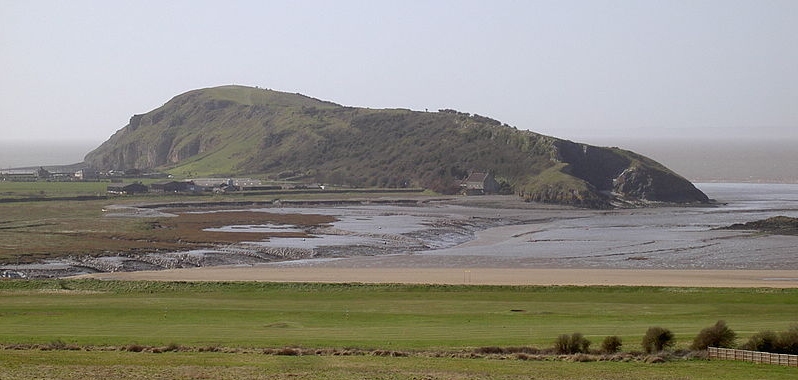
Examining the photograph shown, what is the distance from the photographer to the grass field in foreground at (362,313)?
3228cm

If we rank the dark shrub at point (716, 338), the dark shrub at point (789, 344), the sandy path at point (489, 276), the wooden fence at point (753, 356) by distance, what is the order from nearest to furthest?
1. the wooden fence at point (753, 356)
2. the dark shrub at point (789, 344)
3. the dark shrub at point (716, 338)
4. the sandy path at point (489, 276)

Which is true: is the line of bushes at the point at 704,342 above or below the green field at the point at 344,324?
above

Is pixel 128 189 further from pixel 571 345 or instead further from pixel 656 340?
pixel 656 340

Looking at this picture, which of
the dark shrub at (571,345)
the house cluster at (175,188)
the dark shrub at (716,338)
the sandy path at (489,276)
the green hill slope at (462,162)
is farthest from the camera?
the house cluster at (175,188)

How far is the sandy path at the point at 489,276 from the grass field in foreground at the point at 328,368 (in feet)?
78.5

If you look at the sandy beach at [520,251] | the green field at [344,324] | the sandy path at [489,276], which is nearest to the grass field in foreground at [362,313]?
the green field at [344,324]

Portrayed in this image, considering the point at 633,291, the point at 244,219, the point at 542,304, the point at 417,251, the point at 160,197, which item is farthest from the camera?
the point at 160,197

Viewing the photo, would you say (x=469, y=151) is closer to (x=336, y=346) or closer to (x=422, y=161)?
(x=422, y=161)

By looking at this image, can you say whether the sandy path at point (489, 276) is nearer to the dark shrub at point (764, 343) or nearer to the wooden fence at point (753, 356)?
the dark shrub at point (764, 343)

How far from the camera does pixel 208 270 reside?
59938 millimetres

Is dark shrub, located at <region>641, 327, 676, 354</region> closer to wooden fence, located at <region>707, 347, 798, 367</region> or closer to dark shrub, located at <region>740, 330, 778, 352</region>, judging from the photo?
wooden fence, located at <region>707, 347, 798, 367</region>

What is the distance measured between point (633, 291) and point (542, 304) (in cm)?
665

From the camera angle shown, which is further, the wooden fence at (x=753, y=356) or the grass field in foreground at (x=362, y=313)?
the grass field in foreground at (x=362, y=313)

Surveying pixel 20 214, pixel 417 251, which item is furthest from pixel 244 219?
pixel 417 251
